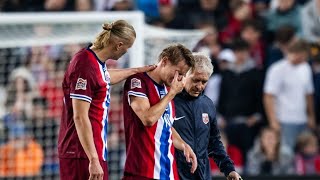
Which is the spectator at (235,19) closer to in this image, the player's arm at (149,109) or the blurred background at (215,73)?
the blurred background at (215,73)

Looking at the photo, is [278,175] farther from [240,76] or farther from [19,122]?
[19,122]

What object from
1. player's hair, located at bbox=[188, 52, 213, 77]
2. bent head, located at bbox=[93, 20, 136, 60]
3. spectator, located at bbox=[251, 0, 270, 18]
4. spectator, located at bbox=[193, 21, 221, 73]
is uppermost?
spectator, located at bbox=[251, 0, 270, 18]

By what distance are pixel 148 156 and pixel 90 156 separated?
0.47m

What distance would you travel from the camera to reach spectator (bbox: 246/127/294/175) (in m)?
12.2

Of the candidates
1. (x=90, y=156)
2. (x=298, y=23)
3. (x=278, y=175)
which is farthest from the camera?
(x=298, y=23)

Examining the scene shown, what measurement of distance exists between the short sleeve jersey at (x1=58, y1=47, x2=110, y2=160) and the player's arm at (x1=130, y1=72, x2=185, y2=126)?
25cm

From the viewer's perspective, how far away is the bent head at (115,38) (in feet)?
24.2

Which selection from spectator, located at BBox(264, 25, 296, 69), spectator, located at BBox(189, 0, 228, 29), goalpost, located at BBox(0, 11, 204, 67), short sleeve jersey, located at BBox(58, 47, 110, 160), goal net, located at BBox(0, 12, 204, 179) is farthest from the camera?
spectator, located at BBox(189, 0, 228, 29)

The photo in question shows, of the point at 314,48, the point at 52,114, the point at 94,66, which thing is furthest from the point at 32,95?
the point at 94,66

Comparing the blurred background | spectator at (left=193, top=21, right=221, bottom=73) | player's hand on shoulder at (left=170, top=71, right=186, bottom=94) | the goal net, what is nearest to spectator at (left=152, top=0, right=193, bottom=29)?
the blurred background

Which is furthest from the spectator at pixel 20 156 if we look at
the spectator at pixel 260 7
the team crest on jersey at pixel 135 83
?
the team crest on jersey at pixel 135 83

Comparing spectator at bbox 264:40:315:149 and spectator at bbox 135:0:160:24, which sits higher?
spectator at bbox 135:0:160:24

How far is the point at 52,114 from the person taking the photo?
1198cm

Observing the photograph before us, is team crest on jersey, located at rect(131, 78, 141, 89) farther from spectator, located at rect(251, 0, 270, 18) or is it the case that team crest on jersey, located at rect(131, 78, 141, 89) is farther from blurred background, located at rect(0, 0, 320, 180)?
spectator, located at rect(251, 0, 270, 18)
